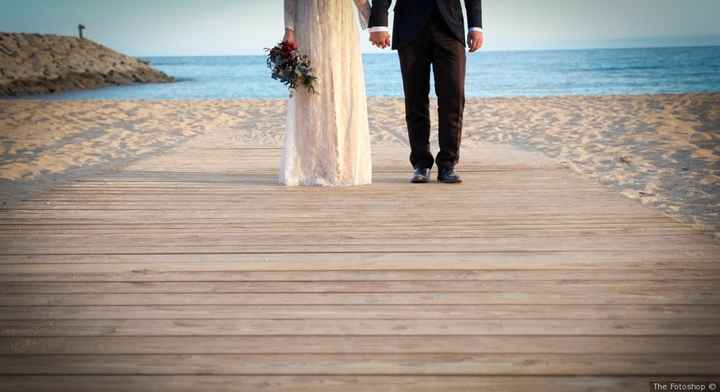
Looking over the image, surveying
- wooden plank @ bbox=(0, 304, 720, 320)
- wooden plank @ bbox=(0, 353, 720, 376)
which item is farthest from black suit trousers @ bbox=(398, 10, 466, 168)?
wooden plank @ bbox=(0, 353, 720, 376)

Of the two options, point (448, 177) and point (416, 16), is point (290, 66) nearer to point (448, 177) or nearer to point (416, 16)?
point (416, 16)

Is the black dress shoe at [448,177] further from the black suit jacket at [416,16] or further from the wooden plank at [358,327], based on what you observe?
the wooden plank at [358,327]

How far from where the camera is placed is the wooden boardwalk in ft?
6.34

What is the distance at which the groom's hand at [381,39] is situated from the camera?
4727mm

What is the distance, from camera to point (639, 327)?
7.27 feet

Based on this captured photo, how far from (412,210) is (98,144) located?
6476mm

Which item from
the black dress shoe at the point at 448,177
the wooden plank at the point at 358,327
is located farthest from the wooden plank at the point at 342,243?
the black dress shoe at the point at 448,177

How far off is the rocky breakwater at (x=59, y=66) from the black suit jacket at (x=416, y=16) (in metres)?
24.4

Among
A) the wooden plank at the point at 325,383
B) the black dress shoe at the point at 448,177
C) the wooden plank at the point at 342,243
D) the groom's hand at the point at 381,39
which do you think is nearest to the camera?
the wooden plank at the point at 325,383

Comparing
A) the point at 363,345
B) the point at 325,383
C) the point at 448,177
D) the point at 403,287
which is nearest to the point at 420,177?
the point at 448,177

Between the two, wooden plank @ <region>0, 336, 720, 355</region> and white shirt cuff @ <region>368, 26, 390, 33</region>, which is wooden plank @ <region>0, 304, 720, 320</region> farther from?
white shirt cuff @ <region>368, 26, 390, 33</region>

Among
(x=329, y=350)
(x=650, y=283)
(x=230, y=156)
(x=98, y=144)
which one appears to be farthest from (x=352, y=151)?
(x=98, y=144)

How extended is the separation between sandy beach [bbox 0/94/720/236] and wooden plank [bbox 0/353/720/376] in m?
2.58

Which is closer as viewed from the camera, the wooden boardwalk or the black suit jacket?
the wooden boardwalk
